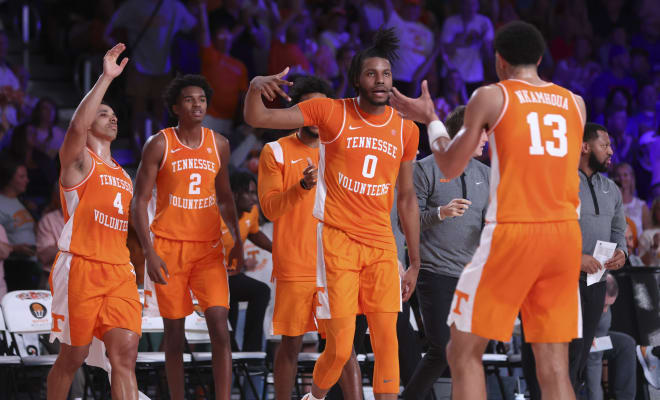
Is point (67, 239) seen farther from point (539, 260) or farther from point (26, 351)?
point (539, 260)

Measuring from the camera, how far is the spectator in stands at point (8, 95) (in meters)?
9.42

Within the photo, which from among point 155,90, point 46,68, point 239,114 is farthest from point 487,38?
point 46,68

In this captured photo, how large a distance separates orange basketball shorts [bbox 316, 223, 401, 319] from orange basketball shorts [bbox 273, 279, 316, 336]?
0.58 m

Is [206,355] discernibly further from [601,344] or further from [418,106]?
[418,106]

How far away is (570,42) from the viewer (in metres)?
13.2

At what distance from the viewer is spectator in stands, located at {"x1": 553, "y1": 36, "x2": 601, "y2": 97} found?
1248 cm

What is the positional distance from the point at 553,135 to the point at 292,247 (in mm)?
2250

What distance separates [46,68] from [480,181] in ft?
21.5

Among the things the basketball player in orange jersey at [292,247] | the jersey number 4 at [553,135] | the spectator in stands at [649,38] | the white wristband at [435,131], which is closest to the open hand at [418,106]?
the white wristband at [435,131]

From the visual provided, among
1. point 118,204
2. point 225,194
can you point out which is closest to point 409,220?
point 225,194

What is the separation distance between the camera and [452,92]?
37.0 ft

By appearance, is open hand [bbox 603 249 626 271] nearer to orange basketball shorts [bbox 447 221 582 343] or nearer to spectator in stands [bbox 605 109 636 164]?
orange basketball shorts [bbox 447 221 582 343]

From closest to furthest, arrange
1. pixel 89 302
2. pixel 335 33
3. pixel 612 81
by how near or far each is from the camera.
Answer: pixel 89 302
pixel 335 33
pixel 612 81

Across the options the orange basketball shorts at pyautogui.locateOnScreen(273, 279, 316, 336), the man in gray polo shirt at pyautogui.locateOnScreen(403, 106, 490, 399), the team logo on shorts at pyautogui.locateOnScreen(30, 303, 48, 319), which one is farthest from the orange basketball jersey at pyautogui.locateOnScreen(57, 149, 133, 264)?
the man in gray polo shirt at pyautogui.locateOnScreen(403, 106, 490, 399)
